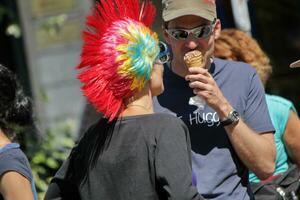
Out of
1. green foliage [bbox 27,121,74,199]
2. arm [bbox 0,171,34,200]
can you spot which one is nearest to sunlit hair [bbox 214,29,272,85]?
arm [bbox 0,171,34,200]

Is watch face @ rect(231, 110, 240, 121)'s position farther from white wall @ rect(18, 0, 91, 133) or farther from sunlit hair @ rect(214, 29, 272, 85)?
white wall @ rect(18, 0, 91, 133)

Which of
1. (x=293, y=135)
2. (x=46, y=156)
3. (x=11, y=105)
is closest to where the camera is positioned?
(x=11, y=105)

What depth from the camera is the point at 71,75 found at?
7.51 metres

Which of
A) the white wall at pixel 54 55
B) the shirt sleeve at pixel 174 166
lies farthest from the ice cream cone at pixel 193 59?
the white wall at pixel 54 55

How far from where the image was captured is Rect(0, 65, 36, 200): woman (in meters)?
3.12

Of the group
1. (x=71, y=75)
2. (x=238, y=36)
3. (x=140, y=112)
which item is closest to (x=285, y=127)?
(x=238, y=36)

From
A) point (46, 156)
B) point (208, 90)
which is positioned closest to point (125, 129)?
point (208, 90)

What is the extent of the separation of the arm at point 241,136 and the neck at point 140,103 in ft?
0.67

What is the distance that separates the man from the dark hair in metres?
0.72

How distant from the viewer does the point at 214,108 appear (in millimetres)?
3088

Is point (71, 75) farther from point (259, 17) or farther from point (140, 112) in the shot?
point (140, 112)

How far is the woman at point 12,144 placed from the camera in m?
3.12

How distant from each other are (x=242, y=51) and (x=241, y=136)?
1.02 meters

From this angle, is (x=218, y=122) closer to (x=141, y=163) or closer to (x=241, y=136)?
(x=241, y=136)
